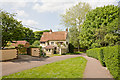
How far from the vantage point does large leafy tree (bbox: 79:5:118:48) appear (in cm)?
2292

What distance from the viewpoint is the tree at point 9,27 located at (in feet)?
49.0

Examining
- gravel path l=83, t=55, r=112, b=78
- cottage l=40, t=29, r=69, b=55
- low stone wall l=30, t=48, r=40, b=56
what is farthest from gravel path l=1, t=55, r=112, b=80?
cottage l=40, t=29, r=69, b=55

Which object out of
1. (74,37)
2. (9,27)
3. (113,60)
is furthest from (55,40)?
(113,60)

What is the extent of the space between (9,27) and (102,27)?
19.2 m

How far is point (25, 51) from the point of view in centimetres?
2489

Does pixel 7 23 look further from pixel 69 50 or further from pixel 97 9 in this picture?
pixel 69 50

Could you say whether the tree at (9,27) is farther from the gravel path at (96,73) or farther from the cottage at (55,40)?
the cottage at (55,40)

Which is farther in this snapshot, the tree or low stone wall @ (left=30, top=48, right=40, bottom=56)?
low stone wall @ (left=30, top=48, right=40, bottom=56)

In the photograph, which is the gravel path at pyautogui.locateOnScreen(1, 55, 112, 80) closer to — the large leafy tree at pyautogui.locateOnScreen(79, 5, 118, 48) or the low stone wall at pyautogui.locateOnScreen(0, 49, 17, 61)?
the low stone wall at pyautogui.locateOnScreen(0, 49, 17, 61)

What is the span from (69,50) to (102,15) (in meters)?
19.0

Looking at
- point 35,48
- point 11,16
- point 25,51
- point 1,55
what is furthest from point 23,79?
point 25,51

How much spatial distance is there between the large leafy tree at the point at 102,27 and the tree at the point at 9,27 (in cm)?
1687

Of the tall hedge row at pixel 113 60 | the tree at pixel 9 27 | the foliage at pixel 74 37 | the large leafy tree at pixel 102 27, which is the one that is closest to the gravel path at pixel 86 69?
the tall hedge row at pixel 113 60

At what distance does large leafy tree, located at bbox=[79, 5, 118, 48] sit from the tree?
55.3ft
